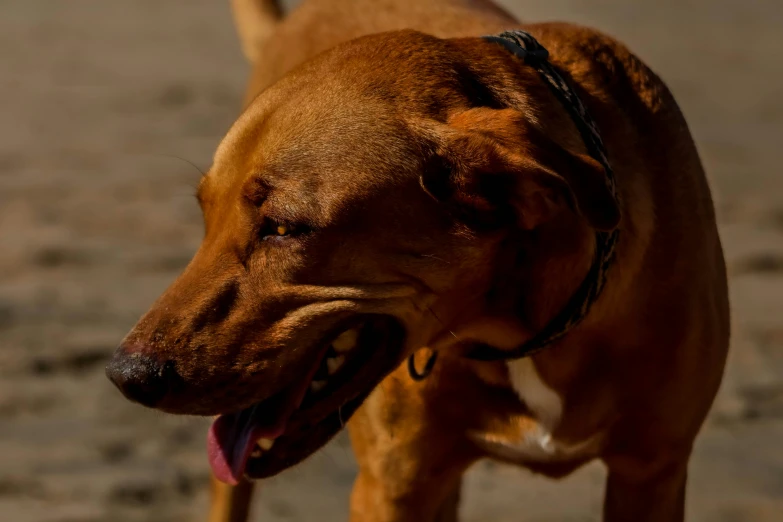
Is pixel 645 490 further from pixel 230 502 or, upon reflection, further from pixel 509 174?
pixel 230 502

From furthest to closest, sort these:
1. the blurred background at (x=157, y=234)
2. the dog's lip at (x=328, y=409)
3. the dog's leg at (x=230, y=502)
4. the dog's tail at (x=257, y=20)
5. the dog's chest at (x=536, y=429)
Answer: the dog's tail at (x=257, y=20), the blurred background at (x=157, y=234), the dog's leg at (x=230, y=502), the dog's chest at (x=536, y=429), the dog's lip at (x=328, y=409)

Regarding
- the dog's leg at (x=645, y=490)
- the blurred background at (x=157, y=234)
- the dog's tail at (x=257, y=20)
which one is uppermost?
the dog's tail at (x=257, y=20)

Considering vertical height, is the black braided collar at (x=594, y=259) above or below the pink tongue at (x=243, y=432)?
above

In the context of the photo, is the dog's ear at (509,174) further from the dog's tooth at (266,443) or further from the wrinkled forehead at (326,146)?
the dog's tooth at (266,443)

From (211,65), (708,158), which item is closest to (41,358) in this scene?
(708,158)

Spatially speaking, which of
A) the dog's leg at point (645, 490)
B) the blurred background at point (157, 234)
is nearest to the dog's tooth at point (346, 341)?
the blurred background at point (157, 234)

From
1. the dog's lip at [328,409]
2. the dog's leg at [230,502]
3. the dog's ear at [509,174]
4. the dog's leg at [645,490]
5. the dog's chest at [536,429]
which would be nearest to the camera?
the dog's ear at [509,174]

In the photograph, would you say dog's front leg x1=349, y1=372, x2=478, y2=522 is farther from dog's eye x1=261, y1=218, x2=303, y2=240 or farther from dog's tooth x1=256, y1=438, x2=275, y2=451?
dog's eye x1=261, y1=218, x2=303, y2=240

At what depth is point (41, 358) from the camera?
5168 mm

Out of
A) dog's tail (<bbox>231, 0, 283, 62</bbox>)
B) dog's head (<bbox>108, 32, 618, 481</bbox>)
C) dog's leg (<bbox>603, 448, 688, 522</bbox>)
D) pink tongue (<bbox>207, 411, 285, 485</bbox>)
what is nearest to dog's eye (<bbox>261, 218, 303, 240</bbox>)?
dog's head (<bbox>108, 32, 618, 481</bbox>)

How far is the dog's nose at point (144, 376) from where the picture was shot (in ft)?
8.52

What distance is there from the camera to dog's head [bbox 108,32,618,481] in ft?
8.57

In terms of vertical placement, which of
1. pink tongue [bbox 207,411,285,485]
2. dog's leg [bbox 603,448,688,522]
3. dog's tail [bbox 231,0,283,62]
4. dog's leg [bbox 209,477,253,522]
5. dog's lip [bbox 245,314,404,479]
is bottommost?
dog's leg [bbox 209,477,253,522]

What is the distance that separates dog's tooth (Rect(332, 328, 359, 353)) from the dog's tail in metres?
2.41
